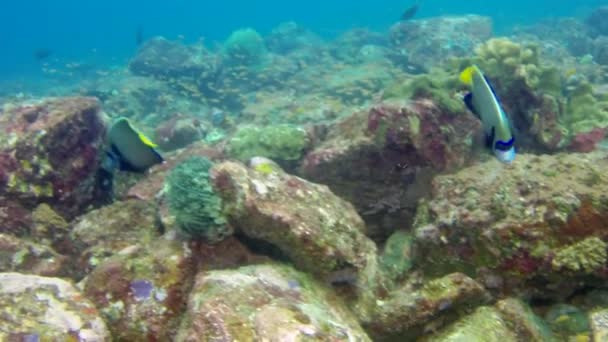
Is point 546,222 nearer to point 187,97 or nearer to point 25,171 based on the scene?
point 25,171

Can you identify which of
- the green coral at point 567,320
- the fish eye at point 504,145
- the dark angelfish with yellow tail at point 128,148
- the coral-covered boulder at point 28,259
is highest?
the fish eye at point 504,145

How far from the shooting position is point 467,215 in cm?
345

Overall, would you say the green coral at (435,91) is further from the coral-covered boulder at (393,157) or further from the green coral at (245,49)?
the green coral at (245,49)

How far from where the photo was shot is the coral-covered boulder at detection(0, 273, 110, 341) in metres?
2.62

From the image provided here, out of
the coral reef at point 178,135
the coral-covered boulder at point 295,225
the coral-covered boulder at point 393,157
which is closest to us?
the coral-covered boulder at point 295,225

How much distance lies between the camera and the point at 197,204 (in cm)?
339

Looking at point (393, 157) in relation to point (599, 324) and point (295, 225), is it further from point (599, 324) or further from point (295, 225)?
point (599, 324)

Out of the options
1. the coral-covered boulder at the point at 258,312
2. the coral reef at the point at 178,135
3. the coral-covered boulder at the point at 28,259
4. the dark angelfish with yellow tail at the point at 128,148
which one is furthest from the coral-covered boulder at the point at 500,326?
the coral reef at the point at 178,135

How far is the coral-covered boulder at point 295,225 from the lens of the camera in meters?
3.34

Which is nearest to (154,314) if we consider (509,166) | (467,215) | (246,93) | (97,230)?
(97,230)

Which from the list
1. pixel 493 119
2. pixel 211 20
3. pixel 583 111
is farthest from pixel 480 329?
pixel 211 20

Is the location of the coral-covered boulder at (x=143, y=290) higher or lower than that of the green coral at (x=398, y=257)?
lower

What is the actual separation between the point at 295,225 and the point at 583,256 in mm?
2097

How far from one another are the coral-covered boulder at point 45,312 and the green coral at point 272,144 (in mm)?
3599
